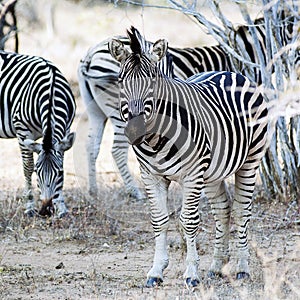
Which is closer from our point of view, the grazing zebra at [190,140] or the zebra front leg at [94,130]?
the grazing zebra at [190,140]

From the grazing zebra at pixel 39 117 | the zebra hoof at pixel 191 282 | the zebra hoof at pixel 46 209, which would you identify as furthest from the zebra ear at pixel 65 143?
the zebra hoof at pixel 191 282

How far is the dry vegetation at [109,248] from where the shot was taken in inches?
201

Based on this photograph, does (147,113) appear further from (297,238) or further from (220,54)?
(220,54)

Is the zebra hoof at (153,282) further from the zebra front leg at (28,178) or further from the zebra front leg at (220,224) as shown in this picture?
the zebra front leg at (28,178)

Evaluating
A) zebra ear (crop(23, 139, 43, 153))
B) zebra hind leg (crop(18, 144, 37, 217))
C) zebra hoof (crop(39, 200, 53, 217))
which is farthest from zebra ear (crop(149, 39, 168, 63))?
zebra hind leg (crop(18, 144, 37, 217))

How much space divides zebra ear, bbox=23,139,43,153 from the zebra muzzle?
3292 mm

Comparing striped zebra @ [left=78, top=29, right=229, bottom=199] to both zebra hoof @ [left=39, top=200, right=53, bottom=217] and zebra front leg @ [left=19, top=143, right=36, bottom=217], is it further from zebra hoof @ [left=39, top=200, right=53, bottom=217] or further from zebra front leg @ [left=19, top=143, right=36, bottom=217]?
zebra hoof @ [left=39, top=200, right=53, bottom=217]

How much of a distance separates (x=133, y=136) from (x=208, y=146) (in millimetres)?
767

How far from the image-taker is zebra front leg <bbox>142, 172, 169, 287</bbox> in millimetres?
5219

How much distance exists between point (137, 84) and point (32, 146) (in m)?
3.35

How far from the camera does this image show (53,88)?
8.40 meters

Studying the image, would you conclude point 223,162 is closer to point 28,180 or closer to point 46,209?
point 46,209

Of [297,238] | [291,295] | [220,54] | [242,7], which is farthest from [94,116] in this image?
[291,295]

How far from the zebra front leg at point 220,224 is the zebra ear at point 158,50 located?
1319 mm
